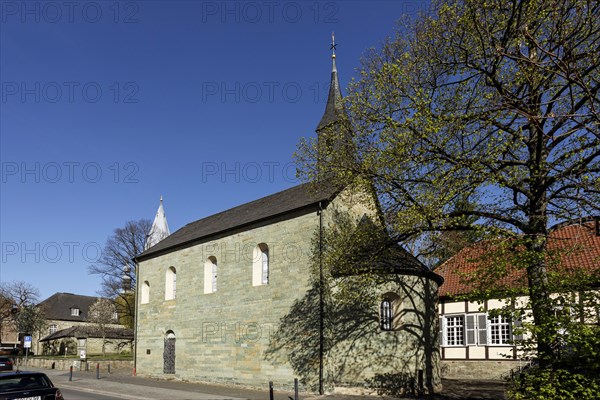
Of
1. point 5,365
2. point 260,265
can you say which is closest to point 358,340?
point 260,265

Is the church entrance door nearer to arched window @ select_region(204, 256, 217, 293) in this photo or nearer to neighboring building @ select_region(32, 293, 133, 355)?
arched window @ select_region(204, 256, 217, 293)

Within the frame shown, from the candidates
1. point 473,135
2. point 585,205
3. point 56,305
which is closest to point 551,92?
point 473,135

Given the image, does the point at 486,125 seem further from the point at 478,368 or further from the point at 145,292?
the point at 145,292

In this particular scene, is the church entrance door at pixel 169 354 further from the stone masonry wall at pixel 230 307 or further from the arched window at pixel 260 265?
the arched window at pixel 260 265

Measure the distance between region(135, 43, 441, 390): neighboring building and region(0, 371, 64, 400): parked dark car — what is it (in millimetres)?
9945

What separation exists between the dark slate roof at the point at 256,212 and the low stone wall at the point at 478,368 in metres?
12.3

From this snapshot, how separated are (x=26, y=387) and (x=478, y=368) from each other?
21700 mm

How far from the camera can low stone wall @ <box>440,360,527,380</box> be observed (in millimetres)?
24798

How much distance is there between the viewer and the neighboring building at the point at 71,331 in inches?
2137

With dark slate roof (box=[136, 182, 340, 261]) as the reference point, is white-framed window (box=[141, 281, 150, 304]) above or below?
below

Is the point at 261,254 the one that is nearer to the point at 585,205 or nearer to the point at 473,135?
the point at 473,135

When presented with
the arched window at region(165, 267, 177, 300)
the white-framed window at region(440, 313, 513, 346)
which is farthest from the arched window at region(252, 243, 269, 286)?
the white-framed window at region(440, 313, 513, 346)

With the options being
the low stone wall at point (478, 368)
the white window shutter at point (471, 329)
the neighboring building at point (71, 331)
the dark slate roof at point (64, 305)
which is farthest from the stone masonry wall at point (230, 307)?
the dark slate roof at point (64, 305)

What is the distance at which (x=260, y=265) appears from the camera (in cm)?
2345
